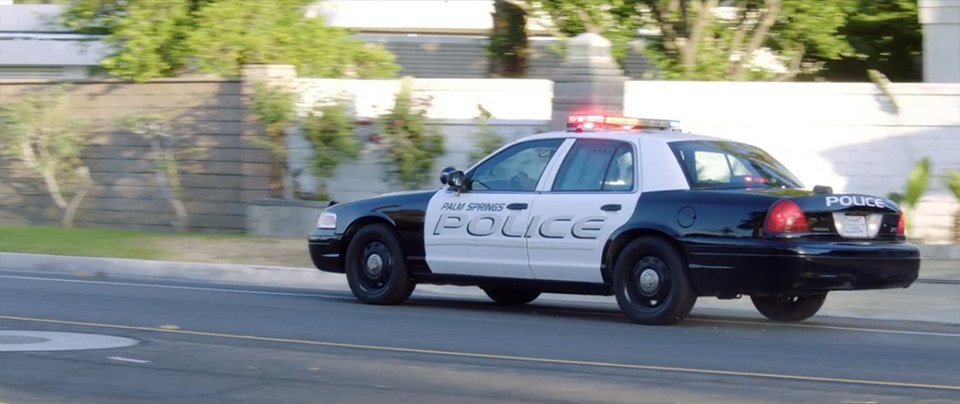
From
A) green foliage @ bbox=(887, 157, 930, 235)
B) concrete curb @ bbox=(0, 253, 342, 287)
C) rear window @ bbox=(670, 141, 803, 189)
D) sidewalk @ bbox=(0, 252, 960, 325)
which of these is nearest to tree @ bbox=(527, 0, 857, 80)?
green foliage @ bbox=(887, 157, 930, 235)

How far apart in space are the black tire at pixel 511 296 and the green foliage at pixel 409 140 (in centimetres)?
633

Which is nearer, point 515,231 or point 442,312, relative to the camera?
point 515,231

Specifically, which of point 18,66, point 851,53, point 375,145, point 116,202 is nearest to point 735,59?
point 851,53

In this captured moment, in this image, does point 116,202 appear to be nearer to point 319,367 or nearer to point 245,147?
point 245,147

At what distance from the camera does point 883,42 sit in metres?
24.3

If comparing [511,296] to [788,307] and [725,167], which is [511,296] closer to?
[788,307]

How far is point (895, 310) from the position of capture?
11969mm

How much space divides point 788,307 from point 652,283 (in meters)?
1.53

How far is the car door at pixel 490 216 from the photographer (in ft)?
36.2

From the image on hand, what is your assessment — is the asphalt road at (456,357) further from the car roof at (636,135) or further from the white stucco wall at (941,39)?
the white stucco wall at (941,39)

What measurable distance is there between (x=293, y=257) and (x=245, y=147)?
4.55m

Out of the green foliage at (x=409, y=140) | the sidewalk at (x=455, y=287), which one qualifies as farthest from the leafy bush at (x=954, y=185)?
the green foliage at (x=409, y=140)

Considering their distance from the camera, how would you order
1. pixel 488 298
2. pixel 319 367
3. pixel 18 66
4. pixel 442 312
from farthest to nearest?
pixel 18 66 → pixel 488 298 → pixel 442 312 → pixel 319 367

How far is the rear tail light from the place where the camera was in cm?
966
